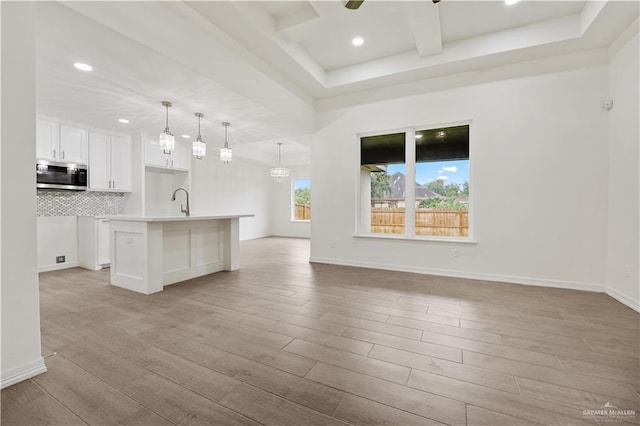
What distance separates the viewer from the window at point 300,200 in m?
9.97

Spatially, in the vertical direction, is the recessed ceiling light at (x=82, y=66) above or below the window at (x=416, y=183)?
above

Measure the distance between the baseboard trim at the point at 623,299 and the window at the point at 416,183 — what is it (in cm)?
166

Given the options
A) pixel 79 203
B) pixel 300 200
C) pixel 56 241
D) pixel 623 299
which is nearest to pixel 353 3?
pixel 623 299

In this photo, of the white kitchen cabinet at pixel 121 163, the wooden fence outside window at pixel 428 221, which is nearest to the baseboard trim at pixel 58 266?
the white kitchen cabinet at pixel 121 163

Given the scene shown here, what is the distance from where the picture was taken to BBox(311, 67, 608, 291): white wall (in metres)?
3.41

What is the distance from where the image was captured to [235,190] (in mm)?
8750

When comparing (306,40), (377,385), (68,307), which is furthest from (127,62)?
(377,385)

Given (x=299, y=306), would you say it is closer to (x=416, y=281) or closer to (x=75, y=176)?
(x=416, y=281)

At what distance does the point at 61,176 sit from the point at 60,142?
567mm

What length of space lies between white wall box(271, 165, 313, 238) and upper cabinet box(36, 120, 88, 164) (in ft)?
20.2

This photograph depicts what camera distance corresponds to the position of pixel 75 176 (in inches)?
183

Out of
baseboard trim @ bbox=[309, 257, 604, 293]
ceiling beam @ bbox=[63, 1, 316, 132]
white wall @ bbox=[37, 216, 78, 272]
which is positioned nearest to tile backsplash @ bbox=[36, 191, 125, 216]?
white wall @ bbox=[37, 216, 78, 272]

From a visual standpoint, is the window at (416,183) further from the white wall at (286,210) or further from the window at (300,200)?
the window at (300,200)

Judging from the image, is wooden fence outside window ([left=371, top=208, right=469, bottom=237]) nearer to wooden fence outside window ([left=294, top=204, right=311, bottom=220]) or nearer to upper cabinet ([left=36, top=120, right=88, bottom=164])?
wooden fence outside window ([left=294, top=204, right=311, bottom=220])
